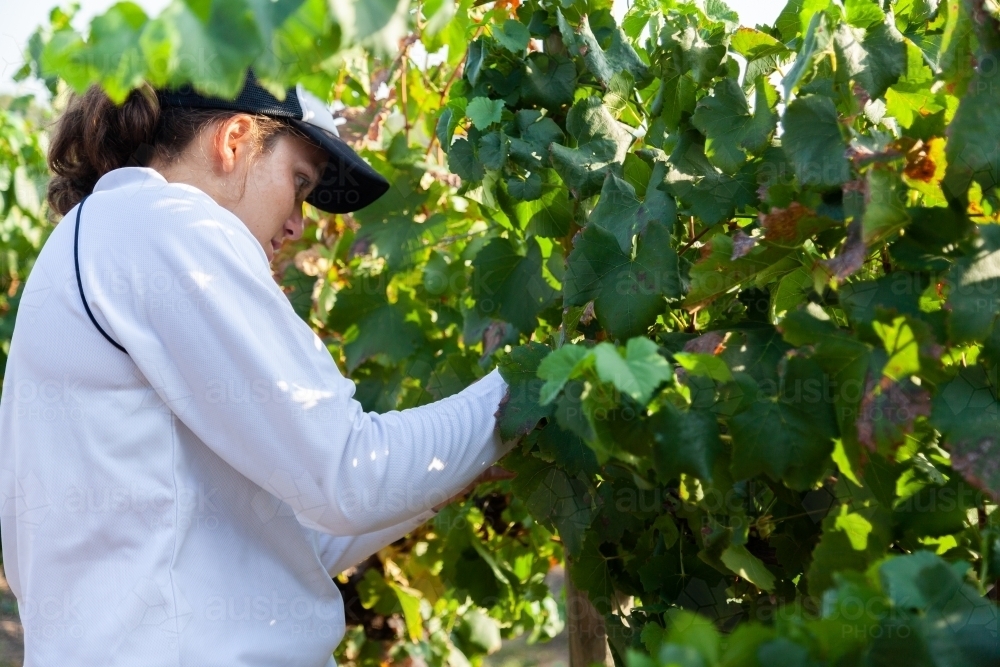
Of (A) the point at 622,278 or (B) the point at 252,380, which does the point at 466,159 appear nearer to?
(A) the point at 622,278

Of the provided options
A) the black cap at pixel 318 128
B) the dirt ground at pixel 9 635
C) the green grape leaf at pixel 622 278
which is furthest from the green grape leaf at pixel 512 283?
the dirt ground at pixel 9 635

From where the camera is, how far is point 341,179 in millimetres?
1912

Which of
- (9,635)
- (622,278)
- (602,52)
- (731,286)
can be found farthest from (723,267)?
(9,635)

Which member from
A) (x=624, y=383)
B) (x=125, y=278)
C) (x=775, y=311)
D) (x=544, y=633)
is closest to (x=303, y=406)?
(x=125, y=278)

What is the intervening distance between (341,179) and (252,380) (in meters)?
0.67

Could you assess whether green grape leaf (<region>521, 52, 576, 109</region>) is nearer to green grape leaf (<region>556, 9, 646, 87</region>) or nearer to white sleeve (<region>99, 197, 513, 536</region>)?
green grape leaf (<region>556, 9, 646, 87</region>)

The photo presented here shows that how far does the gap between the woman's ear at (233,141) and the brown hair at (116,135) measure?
0.04ft

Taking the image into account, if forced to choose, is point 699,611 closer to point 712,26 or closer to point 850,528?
point 850,528

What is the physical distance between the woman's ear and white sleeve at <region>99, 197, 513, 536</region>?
209 millimetres

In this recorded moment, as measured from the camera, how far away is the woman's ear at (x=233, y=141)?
1613mm

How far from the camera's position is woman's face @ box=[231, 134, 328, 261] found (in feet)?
5.44

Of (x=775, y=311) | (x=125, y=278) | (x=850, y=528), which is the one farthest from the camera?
(x=775, y=311)

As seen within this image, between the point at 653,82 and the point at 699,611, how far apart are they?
88 cm

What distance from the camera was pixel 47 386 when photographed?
1443 mm
